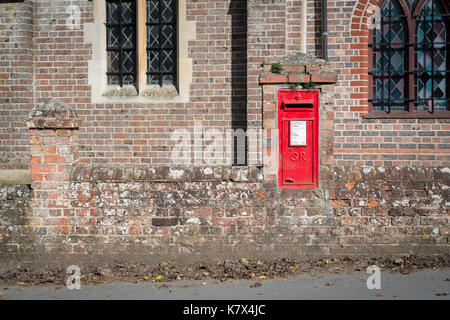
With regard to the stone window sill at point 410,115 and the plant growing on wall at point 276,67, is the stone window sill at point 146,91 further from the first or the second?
the stone window sill at point 410,115

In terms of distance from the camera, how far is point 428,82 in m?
8.27

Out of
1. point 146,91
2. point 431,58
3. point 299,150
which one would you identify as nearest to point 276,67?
point 299,150

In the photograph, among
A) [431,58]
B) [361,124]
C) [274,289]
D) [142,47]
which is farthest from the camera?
[142,47]

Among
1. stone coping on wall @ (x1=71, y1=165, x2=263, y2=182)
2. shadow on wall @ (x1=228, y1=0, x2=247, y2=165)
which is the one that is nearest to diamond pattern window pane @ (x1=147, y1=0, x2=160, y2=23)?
shadow on wall @ (x1=228, y1=0, x2=247, y2=165)

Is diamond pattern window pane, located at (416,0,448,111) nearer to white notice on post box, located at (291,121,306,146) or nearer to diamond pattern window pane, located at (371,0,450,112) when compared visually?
diamond pattern window pane, located at (371,0,450,112)

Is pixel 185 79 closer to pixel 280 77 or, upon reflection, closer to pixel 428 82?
pixel 280 77

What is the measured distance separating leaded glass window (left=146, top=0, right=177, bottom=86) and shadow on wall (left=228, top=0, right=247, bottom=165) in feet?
3.79

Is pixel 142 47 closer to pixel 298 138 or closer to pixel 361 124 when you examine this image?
pixel 361 124

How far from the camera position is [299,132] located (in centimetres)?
560

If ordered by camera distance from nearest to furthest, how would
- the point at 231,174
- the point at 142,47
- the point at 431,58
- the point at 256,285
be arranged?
1. the point at 256,285
2. the point at 231,174
3. the point at 431,58
4. the point at 142,47

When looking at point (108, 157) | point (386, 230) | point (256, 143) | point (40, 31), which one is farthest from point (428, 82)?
point (40, 31)

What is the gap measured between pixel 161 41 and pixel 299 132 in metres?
4.34

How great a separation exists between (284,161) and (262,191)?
484mm

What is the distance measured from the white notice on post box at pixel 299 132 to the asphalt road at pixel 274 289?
5.24 ft
